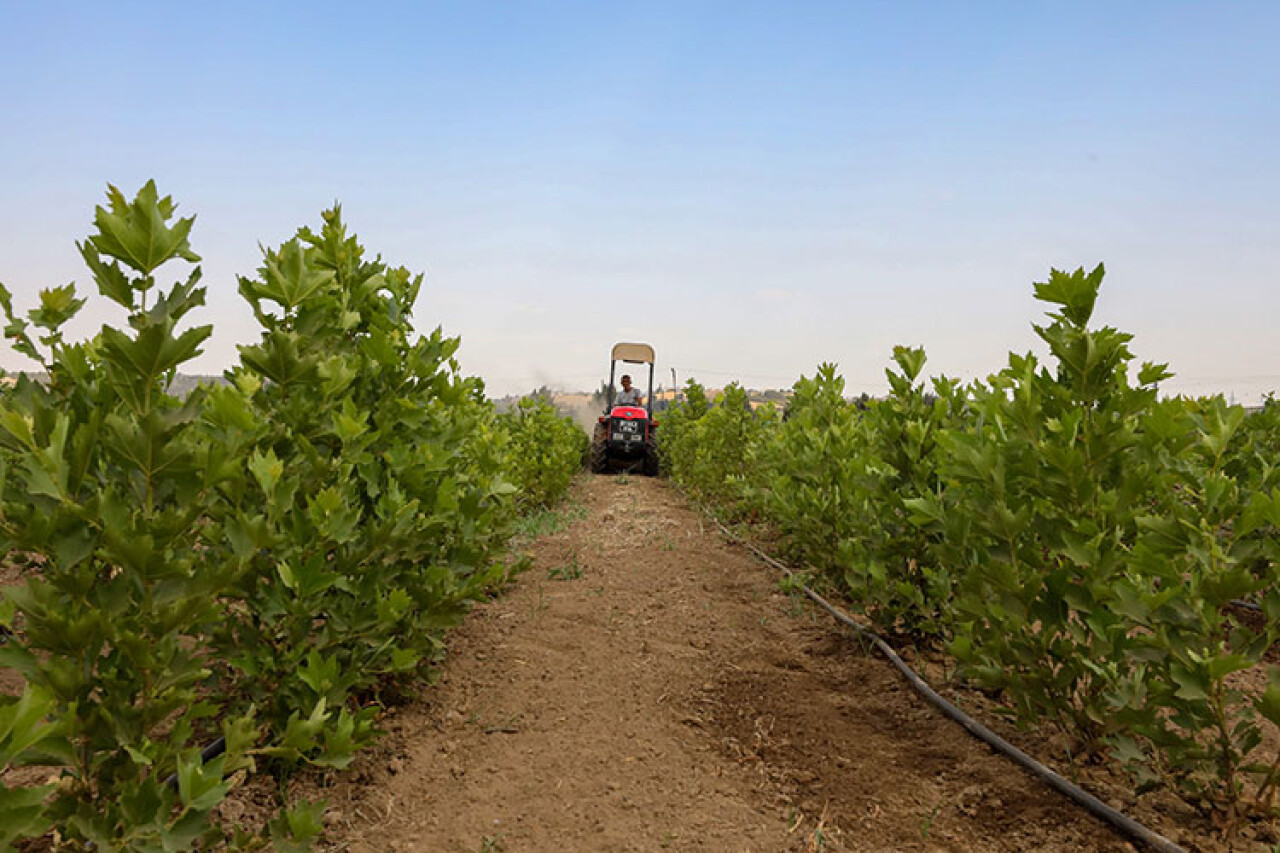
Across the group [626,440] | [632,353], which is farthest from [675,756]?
[632,353]

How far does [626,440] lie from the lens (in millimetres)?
20250

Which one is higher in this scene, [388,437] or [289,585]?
[388,437]

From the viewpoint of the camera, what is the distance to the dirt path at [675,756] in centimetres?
312

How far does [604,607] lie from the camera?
21.0 feet

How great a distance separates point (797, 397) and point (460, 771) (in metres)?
7.22

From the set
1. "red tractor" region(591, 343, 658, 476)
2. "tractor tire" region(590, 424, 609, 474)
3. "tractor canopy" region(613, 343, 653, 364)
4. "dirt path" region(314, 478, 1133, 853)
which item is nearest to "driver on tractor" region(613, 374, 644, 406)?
"red tractor" region(591, 343, 658, 476)

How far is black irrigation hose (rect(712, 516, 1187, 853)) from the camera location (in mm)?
2898

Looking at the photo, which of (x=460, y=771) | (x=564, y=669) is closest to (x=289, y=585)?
(x=460, y=771)

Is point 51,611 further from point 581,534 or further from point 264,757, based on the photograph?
point 581,534

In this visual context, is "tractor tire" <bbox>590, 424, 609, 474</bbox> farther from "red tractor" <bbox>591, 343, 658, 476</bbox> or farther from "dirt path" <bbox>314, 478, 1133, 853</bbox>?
"dirt path" <bbox>314, 478, 1133, 853</bbox>

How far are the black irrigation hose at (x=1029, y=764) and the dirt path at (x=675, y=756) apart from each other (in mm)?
57

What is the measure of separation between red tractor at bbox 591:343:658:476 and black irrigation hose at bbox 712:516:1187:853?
1472 cm

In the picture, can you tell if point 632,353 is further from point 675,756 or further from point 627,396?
point 675,756

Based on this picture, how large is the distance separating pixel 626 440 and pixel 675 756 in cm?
1651
